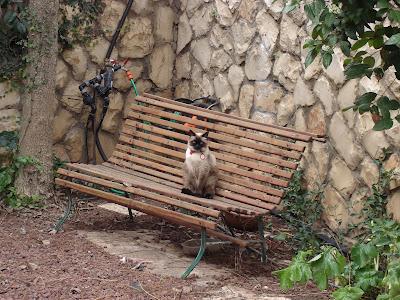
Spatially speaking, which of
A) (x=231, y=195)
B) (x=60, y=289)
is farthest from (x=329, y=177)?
(x=60, y=289)

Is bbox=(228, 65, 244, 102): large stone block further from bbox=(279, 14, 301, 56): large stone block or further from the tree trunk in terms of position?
the tree trunk

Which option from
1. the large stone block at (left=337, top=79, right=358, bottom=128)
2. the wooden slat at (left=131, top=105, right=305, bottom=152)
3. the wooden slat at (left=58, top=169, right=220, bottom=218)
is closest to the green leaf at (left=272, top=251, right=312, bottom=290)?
the wooden slat at (left=58, top=169, right=220, bottom=218)

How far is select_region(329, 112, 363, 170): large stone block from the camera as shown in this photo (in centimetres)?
499

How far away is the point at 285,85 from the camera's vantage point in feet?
18.7

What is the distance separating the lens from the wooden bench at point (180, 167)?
4.58 metres

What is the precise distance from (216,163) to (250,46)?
140 cm

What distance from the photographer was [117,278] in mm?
4293

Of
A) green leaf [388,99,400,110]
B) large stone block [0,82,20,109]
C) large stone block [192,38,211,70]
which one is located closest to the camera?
green leaf [388,99,400,110]

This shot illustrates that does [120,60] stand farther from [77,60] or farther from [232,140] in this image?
[232,140]

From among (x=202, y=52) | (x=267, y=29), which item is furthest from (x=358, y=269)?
(x=202, y=52)

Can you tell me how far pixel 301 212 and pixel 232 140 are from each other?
0.79 metres

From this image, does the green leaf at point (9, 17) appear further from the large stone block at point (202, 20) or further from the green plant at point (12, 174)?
the large stone block at point (202, 20)

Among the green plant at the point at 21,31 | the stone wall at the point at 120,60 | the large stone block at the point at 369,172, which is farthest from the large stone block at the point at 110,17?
the large stone block at the point at 369,172

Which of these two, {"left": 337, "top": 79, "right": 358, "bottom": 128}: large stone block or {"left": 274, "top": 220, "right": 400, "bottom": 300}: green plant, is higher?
{"left": 337, "top": 79, "right": 358, "bottom": 128}: large stone block
